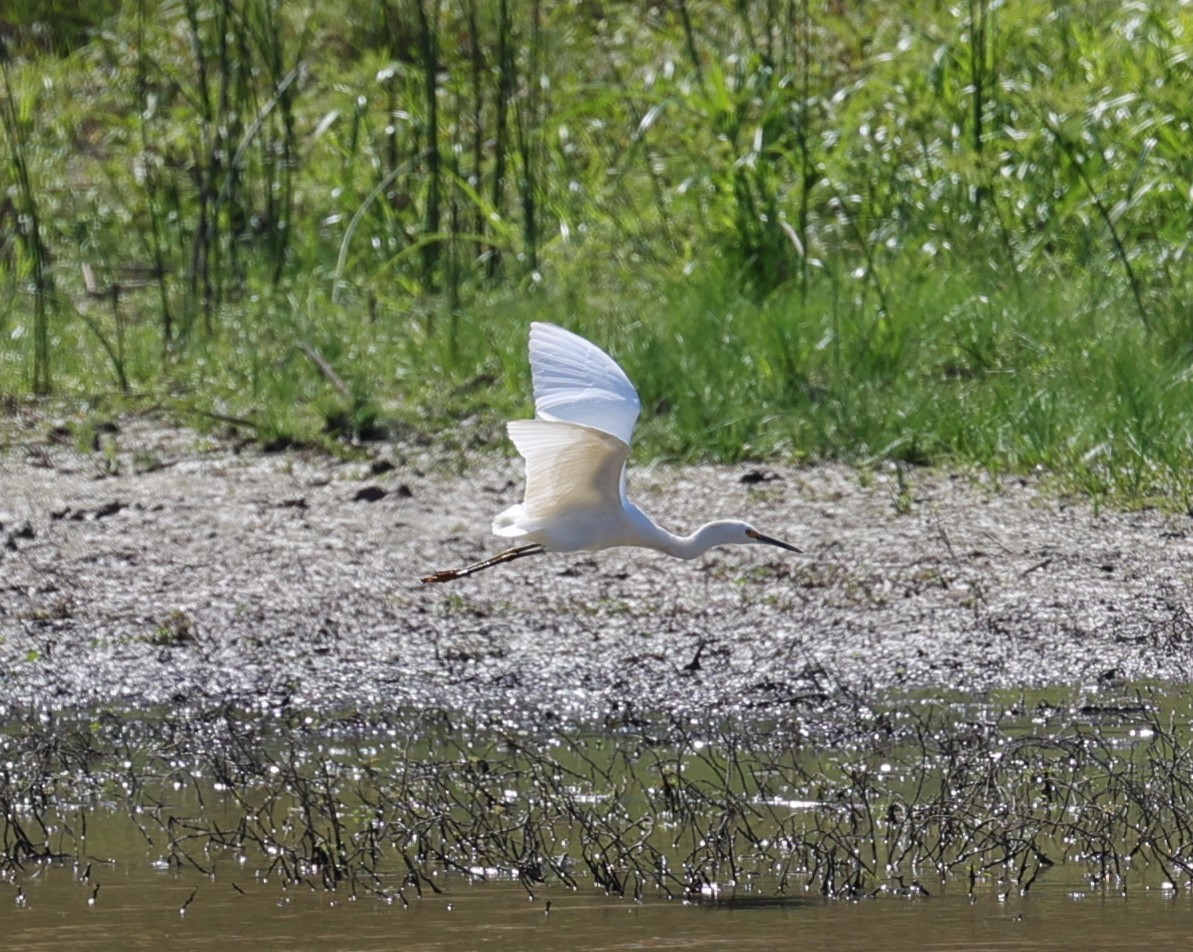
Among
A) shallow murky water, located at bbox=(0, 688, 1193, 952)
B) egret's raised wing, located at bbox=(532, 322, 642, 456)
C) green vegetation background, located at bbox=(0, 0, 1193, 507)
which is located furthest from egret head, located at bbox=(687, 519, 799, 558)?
green vegetation background, located at bbox=(0, 0, 1193, 507)

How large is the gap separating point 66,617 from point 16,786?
59.8 inches

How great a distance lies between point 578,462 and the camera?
4.94 metres

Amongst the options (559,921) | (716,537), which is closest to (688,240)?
(716,537)

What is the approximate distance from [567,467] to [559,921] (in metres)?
1.43

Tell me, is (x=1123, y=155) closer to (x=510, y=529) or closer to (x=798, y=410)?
(x=798, y=410)

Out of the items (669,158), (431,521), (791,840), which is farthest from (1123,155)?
(791,840)

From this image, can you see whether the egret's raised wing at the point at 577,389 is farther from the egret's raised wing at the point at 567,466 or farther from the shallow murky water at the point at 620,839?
the shallow murky water at the point at 620,839

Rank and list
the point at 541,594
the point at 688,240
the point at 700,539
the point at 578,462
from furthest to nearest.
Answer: the point at 688,240
the point at 541,594
the point at 700,539
the point at 578,462

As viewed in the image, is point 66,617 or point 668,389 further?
point 668,389

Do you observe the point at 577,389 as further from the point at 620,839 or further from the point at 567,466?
the point at 620,839

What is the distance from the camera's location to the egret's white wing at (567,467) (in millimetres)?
4543

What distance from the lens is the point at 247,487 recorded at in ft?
23.8

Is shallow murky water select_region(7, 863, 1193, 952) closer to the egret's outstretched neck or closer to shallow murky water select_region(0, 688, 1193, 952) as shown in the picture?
shallow murky water select_region(0, 688, 1193, 952)

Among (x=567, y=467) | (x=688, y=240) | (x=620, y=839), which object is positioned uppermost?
(x=688, y=240)
